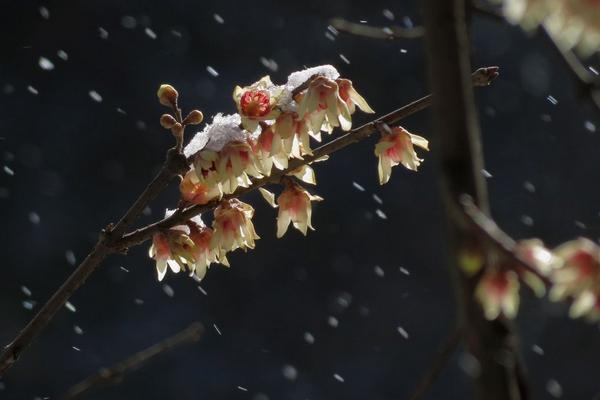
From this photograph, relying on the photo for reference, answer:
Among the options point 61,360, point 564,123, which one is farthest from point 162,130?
point 564,123

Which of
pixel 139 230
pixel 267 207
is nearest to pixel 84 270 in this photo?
pixel 139 230

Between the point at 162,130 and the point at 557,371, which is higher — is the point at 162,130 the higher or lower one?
the higher one

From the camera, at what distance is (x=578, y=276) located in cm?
31

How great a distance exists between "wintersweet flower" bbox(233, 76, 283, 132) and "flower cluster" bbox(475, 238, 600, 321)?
35 centimetres

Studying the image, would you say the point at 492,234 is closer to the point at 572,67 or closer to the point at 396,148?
the point at 572,67

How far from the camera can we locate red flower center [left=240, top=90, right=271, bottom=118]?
25.9 inches

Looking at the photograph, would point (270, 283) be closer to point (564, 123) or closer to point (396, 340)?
point (396, 340)

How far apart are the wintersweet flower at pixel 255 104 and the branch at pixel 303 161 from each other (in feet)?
0.12

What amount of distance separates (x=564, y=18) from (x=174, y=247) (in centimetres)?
38

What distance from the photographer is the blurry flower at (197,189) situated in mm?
634

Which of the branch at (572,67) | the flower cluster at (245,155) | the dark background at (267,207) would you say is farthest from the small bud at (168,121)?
the dark background at (267,207)

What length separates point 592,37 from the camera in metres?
0.33

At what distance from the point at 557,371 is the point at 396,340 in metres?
0.53

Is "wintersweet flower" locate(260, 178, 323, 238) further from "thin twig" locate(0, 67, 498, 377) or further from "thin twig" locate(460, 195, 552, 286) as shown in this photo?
"thin twig" locate(460, 195, 552, 286)
